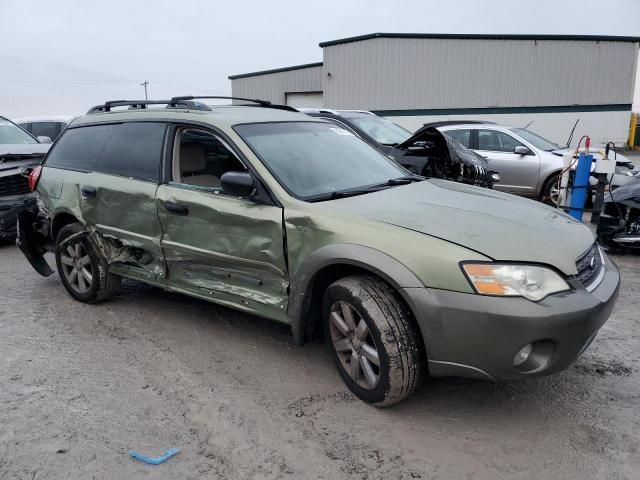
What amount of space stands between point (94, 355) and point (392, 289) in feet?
7.36

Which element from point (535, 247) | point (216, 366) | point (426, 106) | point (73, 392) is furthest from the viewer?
point (426, 106)

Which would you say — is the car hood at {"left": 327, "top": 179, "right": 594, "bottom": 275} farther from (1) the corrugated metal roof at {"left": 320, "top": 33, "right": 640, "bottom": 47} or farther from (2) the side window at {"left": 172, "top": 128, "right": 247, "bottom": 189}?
(1) the corrugated metal roof at {"left": 320, "top": 33, "right": 640, "bottom": 47}

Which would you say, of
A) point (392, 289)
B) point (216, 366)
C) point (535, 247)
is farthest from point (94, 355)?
point (535, 247)

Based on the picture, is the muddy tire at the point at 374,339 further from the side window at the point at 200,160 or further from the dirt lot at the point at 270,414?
the side window at the point at 200,160

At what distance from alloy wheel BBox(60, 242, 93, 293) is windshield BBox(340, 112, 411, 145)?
184 inches

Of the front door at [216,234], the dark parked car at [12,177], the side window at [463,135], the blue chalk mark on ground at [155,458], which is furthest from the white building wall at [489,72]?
the blue chalk mark on ground at [155,458]

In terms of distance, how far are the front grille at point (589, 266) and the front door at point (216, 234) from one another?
5.40 ft

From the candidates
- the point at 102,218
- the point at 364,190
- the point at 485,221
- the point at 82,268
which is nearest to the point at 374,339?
the point at 485,221

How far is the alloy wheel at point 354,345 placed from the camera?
2.96m

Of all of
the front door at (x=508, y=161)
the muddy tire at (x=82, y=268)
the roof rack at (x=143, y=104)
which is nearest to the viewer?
the roof rack at (x=143, y=104)

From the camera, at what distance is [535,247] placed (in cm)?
277

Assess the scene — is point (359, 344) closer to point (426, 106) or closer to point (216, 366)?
point (216, 366)

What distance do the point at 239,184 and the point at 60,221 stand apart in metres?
2.43

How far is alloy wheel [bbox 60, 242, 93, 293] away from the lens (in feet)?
15.4
